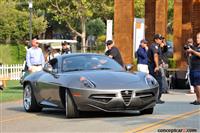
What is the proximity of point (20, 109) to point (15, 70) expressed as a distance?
18.4 m

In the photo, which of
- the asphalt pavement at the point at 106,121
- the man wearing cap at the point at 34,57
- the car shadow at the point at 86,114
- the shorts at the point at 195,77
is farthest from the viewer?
the man wearing cap at the point at 34,57

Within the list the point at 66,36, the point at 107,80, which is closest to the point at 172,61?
the point at 107,80

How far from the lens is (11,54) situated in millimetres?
52844

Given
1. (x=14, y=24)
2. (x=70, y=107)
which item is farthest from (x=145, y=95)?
(x=14, y=24)

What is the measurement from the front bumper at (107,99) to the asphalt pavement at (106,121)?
0.75 ft

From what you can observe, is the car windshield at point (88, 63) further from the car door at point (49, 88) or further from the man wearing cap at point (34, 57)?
Answer: the man wearing cap at point (34, 57)

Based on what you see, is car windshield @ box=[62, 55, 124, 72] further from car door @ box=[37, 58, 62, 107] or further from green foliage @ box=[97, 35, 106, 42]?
green foliage @ box=[97, 35, 106, 42]

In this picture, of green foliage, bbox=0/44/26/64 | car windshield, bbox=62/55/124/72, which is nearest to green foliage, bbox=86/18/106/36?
green foliage, bbox=0/44/26/64

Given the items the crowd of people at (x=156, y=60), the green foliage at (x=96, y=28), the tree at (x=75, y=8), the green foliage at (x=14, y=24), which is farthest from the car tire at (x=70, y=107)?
the green foliage at (x=96, y=28)

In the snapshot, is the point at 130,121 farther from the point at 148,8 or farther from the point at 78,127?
the point at 148,8

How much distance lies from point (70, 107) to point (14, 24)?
176 feet

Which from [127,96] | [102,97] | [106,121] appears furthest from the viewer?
[127,96]

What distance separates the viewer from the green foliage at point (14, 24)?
207 feet

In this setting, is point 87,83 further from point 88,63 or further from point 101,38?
point 101,38
